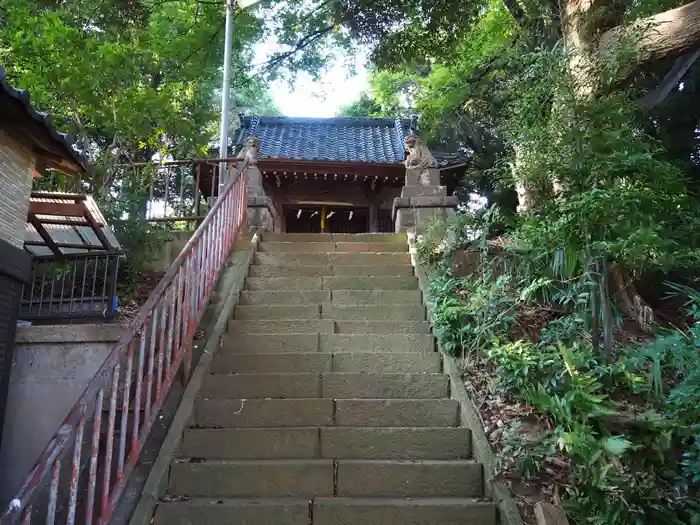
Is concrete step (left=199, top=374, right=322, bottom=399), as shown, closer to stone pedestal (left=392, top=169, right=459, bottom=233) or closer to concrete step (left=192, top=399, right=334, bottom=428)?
concrete step (left=192, top=399, right=334, bottom=428)

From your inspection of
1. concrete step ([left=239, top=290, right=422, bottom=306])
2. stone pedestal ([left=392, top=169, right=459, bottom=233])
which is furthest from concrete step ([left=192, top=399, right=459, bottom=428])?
stone pedestal ([left=392, top=169, right=459, bottom=233])

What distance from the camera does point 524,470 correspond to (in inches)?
123

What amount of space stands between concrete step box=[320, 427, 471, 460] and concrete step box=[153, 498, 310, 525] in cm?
56

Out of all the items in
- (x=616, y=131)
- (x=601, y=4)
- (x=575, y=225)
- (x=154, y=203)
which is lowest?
(x=575, y=225)

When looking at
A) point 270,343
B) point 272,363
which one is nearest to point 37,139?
point 270,343

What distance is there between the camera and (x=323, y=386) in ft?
13.6

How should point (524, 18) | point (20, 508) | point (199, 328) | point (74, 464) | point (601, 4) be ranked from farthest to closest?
point (524, 18), point (601, 4), point (199, 328), point (74, 464), point (20, 508)

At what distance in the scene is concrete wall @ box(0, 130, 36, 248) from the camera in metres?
4.29

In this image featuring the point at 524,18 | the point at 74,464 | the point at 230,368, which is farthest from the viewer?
the point at 524,18

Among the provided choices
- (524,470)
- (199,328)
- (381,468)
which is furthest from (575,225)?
(199,328)

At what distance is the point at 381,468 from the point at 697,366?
2.00 meters

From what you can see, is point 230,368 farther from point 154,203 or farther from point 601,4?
point 601,4

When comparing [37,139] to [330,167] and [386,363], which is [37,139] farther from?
[330,167]

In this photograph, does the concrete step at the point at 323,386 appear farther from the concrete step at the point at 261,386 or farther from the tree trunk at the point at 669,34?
the tree trunk at the point at 669,34
